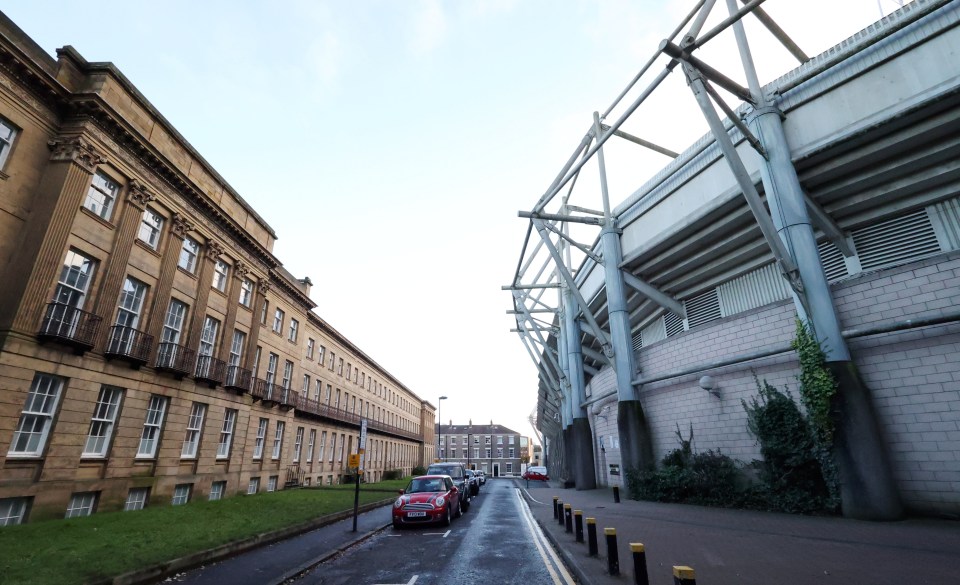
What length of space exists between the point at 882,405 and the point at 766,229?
5093mm

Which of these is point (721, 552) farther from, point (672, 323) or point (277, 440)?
point (277, 440)

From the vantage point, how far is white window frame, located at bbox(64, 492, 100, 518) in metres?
13.4

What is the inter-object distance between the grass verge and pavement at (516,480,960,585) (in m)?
7.14

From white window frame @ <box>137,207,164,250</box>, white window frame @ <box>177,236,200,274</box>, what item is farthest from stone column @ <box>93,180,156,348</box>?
white window frame @ <box>177,236,200,274</box>

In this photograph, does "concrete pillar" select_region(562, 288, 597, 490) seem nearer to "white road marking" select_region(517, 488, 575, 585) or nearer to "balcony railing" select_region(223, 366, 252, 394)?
"white road marking" select_region(517, 488, 575, 585)

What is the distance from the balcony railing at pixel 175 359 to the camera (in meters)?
17.0

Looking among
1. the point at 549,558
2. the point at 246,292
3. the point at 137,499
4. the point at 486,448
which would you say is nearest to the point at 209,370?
the point at 137,499

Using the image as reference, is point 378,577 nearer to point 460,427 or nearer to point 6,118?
point 6,118

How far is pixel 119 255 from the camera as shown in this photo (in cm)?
1539

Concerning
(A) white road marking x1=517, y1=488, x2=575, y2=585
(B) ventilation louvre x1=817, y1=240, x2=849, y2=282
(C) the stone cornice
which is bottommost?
(A) white road marking x1=517, y1=488, x2=575, y2=585

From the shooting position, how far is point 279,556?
9078mm

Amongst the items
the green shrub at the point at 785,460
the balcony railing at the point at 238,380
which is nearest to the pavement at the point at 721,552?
the green shrub at the point at 785,460

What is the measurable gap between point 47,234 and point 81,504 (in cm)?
815

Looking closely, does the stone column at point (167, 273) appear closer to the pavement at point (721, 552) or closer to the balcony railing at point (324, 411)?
the pavement at point (721, 552)
